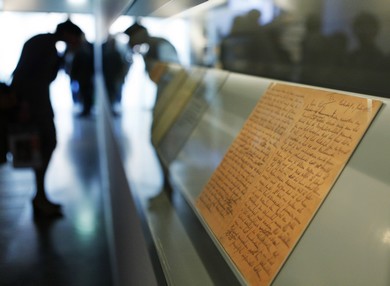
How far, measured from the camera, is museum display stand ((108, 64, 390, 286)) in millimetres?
697

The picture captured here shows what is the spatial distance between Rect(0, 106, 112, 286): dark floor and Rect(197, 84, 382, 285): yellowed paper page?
242 cm

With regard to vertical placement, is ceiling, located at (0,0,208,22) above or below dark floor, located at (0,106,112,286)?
above

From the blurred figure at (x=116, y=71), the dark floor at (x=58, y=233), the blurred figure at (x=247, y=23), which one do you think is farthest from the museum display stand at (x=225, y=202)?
the blurred figure at (x=116, y=71)

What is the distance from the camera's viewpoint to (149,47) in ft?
10.9

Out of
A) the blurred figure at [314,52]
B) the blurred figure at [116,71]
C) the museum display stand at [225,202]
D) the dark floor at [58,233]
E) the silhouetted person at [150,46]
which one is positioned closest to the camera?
the museum display stand at [225,202]

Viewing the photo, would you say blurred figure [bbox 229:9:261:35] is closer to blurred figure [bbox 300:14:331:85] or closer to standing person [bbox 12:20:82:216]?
blurred figure [bbox 300:14:331:85]

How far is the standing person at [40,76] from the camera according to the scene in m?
4.06

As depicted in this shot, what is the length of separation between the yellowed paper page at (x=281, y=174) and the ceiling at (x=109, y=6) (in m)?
0.62

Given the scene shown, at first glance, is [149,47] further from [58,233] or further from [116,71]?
[116,71]

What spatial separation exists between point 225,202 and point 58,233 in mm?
3383

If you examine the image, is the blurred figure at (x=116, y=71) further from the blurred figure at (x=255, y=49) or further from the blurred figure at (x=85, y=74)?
the blurred figure at (x=85, y=74)

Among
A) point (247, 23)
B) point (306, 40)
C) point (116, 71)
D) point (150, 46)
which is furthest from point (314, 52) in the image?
point (116, 71)

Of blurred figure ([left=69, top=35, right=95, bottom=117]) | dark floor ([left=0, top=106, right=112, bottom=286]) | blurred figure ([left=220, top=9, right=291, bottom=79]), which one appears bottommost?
dark floor ([left=0, top=106, right=112, bottom=286])

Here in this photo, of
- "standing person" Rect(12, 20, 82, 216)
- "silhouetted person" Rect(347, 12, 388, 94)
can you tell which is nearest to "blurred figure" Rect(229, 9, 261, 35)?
"silhouetted person" Rect(347, 12, 388, 94)
